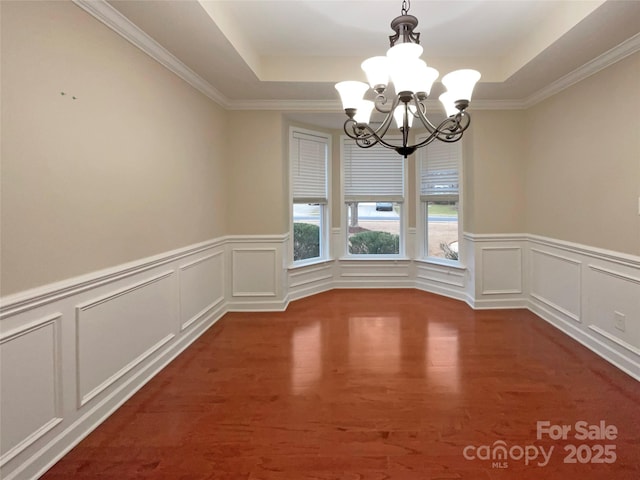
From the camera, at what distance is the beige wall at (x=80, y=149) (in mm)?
1549

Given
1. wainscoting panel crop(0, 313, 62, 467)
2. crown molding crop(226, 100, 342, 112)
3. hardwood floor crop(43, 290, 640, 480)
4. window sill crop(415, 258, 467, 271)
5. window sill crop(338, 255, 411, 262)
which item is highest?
crown molding crop(226, 100, 342, 112)

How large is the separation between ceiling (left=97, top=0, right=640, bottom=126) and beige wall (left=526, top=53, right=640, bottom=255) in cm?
23

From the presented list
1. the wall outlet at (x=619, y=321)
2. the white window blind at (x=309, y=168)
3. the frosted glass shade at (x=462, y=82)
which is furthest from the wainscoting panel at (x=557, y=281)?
the white window blind at (x=309, y=168)

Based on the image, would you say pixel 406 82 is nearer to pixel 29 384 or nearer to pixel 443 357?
pixel 443 357

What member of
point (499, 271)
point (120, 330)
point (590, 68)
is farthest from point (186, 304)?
point (590, 68)

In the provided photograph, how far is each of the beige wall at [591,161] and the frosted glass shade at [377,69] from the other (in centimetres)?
197

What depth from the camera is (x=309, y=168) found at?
4.85 metres

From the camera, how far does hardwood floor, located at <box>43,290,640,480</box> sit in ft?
5.75

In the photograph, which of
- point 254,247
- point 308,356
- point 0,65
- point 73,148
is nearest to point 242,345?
point 308,356

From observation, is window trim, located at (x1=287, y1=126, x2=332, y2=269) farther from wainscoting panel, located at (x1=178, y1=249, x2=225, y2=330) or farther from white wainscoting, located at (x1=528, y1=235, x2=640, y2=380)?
white wainscoting, located at (x1=528, y1=235, x2=640, y2=380)

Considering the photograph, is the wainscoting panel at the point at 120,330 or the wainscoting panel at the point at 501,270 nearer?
the wainscoting panel at the point at 120,330

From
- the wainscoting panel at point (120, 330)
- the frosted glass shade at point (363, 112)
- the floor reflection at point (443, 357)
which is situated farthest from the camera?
the floor reflection at point (443, 357)

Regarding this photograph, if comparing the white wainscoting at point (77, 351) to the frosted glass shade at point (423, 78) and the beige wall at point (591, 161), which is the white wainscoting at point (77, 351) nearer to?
the frosted glass shade at point (423, 78)

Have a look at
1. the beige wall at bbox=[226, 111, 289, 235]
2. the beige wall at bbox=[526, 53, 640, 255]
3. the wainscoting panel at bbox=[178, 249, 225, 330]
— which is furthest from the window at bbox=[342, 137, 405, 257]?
the wainscoting panel at bbox=[178, 249, 225, 330]
